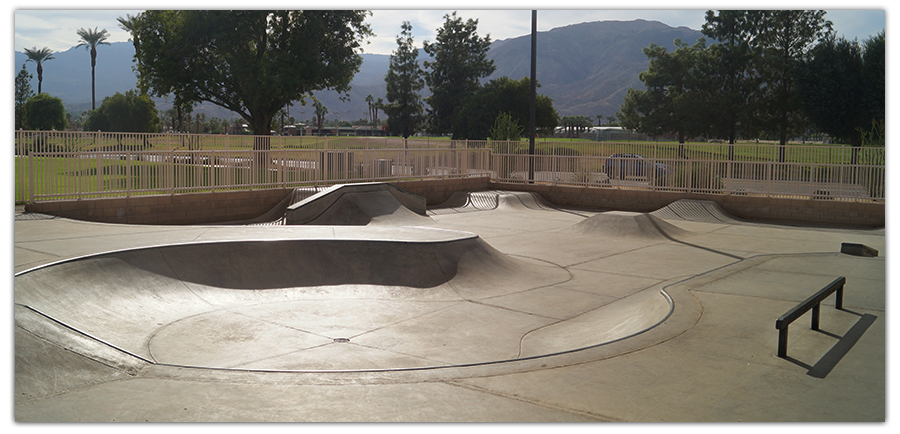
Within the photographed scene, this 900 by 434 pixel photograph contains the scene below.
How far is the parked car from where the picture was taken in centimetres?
2281

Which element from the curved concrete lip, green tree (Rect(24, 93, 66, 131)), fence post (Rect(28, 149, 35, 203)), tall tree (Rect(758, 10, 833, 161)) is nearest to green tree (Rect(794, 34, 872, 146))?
tall tree (Rect(758, 10, 833, 161))

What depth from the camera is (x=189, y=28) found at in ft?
117

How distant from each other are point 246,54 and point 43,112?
121ft

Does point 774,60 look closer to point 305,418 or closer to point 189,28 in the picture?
point 189,28

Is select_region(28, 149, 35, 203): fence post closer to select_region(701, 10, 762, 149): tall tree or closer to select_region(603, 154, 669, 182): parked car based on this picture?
select_region(603, 154, 669, 182): parked car

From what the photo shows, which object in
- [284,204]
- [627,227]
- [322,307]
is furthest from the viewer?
[284,204]

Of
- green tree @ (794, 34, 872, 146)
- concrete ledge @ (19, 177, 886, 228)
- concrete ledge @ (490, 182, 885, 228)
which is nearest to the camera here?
concrete ledge @ (19, 177, 886, 228)

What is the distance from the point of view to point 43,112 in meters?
60.7

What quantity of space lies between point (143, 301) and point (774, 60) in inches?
2204

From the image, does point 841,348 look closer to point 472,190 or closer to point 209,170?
point 209,170

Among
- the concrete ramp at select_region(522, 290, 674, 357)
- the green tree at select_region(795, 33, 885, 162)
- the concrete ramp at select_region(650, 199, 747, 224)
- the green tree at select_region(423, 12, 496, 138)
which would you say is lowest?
the concrete ramp at select_region(522, 290, 674, 357)

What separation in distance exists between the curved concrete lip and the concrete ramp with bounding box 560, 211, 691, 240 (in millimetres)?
5381

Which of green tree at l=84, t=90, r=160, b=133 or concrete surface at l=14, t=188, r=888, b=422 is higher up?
green tree at l=84, t=90, r=160, b=133

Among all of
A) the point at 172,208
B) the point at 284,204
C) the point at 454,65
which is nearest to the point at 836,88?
the point at 284,204
